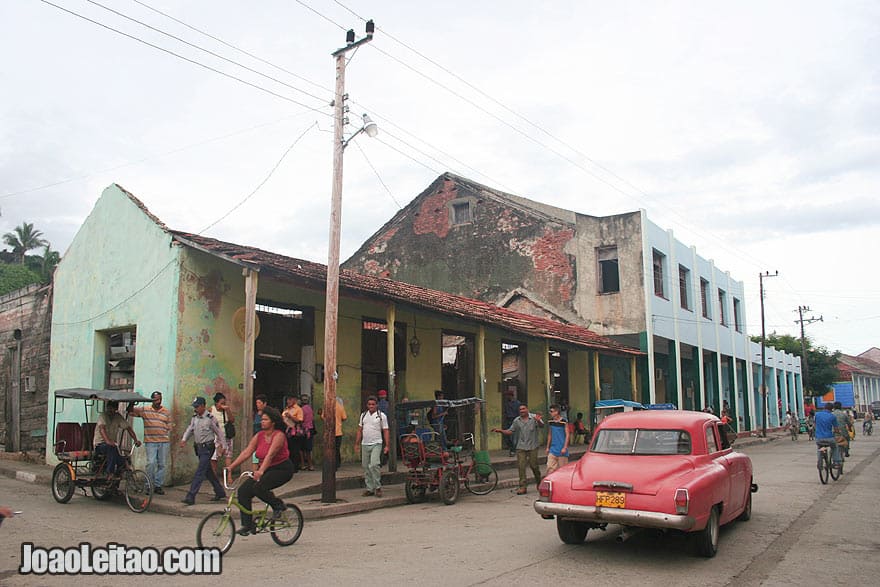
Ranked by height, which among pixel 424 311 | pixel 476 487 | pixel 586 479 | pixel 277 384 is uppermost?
pixel 424 311

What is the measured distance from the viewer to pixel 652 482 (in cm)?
696

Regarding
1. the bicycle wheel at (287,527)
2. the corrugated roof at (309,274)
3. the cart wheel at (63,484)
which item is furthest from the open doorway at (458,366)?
the bicycle wheel at (287,527)

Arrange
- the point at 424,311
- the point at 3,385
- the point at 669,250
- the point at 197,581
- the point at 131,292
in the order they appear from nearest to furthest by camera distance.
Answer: the point at 197,581, the point at 131,292, the point at 424,311, the point at 3,385, the point at 669,250

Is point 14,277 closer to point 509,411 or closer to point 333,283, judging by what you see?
point 509,411

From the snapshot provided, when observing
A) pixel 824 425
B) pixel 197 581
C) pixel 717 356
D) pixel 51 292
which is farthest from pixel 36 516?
pixel 717 356

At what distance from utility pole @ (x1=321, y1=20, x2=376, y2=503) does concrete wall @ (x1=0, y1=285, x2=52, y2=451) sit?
8.82 m

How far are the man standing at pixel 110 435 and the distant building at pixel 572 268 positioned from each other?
56.8 feet

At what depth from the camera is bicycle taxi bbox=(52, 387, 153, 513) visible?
10625mm

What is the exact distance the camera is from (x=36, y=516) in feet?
32.4

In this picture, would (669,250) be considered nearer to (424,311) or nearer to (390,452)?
(424,311)

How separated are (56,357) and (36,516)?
7.11 m

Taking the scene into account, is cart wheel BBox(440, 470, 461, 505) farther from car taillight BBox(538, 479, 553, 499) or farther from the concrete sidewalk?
car taillight BBox(538, 479, 553, 499)

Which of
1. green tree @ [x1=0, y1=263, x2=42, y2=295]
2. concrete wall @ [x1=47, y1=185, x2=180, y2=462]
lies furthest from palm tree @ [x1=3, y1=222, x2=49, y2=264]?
concrete wall @ [x1=47, y1=185, x2=180, y2=462]

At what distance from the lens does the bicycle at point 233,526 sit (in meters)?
7.21
